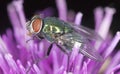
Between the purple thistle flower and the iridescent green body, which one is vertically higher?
the iridescent green body

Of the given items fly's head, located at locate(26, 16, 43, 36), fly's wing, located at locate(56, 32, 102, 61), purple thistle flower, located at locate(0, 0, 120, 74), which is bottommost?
purple thistle flower, located at locate(0, 0, 120, 74)

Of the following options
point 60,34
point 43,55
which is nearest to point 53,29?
point 60,34

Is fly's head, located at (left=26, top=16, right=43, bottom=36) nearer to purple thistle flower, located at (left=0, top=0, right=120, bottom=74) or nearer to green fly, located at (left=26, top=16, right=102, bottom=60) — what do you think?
green fly, located at (left=26, top=16, right=102, bottom=60)

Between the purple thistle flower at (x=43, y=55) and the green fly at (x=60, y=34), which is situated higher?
the green fly at (x=60, y=34)

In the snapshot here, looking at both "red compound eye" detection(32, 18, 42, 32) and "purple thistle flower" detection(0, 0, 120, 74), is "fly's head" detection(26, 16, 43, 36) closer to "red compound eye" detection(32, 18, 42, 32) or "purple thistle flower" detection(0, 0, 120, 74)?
"red compound eye" detection(32, 18, 42, 32)

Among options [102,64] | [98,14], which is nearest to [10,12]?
[98,14]

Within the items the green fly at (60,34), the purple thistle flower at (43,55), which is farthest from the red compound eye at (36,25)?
the purple thistle flower at (43,55)

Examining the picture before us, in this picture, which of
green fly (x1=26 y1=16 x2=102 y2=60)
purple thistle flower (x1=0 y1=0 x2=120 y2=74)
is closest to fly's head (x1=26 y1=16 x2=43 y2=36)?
green fly (x1=26 y1=16 x2=102 y2=60)

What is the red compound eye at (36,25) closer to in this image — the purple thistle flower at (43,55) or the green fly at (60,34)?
the green fly at (60,34)

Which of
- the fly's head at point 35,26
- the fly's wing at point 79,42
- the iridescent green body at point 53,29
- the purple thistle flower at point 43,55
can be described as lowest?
the purple thistle flower at point 43,55
